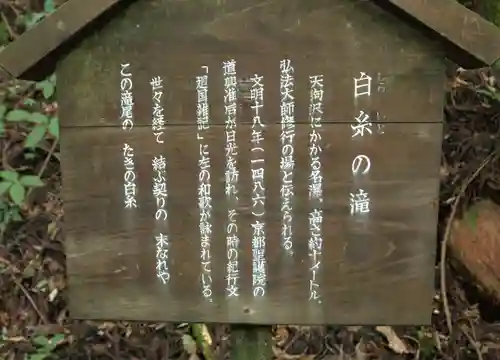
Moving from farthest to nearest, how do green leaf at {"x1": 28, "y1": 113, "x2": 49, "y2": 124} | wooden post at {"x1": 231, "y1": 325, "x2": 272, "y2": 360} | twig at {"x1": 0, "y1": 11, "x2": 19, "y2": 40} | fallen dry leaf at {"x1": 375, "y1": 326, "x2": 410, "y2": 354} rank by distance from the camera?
twig at {"x1": 0, "y1": 11, "x2": 19, "y2": 40}, fallen dry leaf at {"x1": 375, "y1": 326, "x2": 410, "y2": 354}, green leaf at {"x1": 28, "y1": 113, "x2": 49, "y2": 124}, wooden post at {"x1": 231, "y1": 325, "x2": 272, "y2": 360}

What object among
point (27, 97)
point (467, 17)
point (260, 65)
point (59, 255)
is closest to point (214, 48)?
point (260, 65)

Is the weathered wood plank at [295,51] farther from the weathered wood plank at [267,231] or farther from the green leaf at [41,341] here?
the green leaf at [41,341]

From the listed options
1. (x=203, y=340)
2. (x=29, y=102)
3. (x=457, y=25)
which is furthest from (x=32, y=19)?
(x=457, y=25)

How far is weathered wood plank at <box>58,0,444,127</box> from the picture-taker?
139cm

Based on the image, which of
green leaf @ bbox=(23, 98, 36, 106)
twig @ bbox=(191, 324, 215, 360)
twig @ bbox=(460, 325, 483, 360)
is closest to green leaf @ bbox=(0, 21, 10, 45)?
green leaf @ bbox=(23, 98, 36, 106)

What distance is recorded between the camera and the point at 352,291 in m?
1.46

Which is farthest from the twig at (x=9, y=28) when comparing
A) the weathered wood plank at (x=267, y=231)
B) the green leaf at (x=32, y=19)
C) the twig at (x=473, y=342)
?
the twig at (x=473, y=342)

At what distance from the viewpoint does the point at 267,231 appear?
1.45 metres

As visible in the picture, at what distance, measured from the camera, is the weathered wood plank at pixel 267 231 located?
141 centimetres

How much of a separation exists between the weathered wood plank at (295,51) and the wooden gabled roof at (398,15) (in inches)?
2.0

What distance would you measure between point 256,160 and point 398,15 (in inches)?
16.2

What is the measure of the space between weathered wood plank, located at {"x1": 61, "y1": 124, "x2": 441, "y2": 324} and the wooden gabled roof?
0.16 m

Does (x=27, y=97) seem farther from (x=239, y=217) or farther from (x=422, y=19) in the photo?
(x=422, y=19)

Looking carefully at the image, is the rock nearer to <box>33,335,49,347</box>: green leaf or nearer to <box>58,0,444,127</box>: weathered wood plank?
<box>58,0,444,127</box>: weathered wood plank
